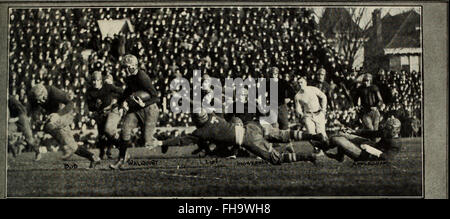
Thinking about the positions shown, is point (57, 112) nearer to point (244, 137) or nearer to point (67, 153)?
point (67, 153)

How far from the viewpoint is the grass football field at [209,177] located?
8.11 m

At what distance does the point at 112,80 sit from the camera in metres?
8.37

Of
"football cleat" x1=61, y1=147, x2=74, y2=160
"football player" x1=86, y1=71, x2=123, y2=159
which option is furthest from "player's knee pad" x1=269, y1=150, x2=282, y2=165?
"football cleat" x1=61, y1=147, x2=74, y2=160

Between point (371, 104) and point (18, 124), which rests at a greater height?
point (371, 104)

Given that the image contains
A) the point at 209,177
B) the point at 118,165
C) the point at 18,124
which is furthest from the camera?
the point at 18,124

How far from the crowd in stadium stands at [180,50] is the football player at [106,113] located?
5.2 inches

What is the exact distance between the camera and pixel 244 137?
829 centimetres

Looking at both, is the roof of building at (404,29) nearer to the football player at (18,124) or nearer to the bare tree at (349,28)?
the bare tree at (349,28)

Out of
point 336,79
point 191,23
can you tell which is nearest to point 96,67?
point 191,23

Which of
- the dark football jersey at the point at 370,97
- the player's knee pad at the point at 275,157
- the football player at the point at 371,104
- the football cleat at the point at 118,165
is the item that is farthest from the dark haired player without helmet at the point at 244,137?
the dark football jersey at the point at 370,97

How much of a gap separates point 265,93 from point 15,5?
389cm

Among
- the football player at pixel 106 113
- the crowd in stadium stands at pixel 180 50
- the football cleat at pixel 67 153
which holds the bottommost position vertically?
the football cleat at pixel 67 153

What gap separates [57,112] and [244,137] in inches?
109

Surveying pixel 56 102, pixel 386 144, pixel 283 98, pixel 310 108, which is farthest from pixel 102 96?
pixel 386 144
